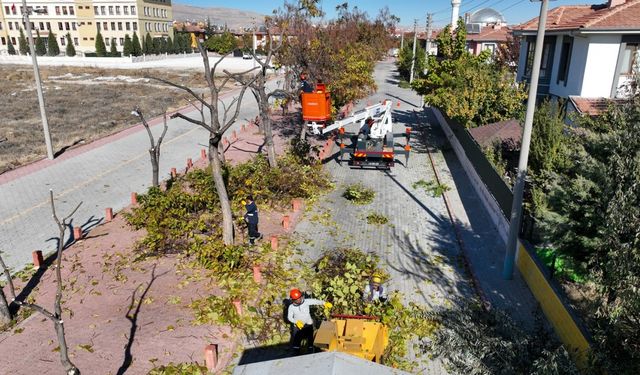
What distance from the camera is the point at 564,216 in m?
9.05

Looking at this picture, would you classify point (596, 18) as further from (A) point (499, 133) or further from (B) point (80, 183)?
(B) point (80, 183)

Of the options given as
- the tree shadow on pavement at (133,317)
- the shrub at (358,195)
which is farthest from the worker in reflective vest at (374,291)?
the shrub at (358,195)

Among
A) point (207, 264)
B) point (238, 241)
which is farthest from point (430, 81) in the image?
point (207, 264)

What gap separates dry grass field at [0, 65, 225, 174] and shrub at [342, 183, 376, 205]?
15.5 m

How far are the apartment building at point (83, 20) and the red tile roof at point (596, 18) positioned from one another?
76.9m

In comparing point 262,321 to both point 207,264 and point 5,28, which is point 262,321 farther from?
point 5,28

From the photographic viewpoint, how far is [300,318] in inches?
344

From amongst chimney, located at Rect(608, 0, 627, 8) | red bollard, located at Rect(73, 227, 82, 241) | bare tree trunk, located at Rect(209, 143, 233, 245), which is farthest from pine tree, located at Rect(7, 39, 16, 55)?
chimney, located at Rect(608, 0, 627, 8)

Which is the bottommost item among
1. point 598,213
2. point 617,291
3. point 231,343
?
point 231,343

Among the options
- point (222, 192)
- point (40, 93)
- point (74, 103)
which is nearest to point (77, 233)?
point (222, 192)

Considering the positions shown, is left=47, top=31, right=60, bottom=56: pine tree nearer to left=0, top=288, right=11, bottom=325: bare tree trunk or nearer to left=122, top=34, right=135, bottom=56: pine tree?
left=122, top=34, right=135, bottom=56: pine tree

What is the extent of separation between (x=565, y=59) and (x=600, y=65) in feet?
8.43

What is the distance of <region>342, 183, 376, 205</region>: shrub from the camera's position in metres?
17.0

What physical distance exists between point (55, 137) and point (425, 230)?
74.2 feet
